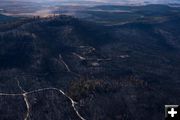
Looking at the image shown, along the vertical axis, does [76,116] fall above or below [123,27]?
below

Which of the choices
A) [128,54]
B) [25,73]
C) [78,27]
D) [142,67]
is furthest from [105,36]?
[25,73]

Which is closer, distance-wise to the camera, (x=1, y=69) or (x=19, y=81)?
(x=19, y=81)

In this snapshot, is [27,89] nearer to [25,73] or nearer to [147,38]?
[25,73]

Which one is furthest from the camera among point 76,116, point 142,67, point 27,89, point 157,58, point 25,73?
point 157,58

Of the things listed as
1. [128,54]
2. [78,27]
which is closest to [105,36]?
[78,27]

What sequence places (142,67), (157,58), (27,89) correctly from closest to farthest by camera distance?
(27,89) → (142,67) → (157,58)

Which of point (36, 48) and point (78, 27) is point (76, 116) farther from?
point (78, 27)

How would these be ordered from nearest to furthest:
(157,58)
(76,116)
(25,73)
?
(76,116) → (25,73) → (157,58)

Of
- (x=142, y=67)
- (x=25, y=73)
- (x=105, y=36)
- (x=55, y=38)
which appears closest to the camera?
(x=25, y=73)

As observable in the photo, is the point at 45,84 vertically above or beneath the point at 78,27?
beneath
